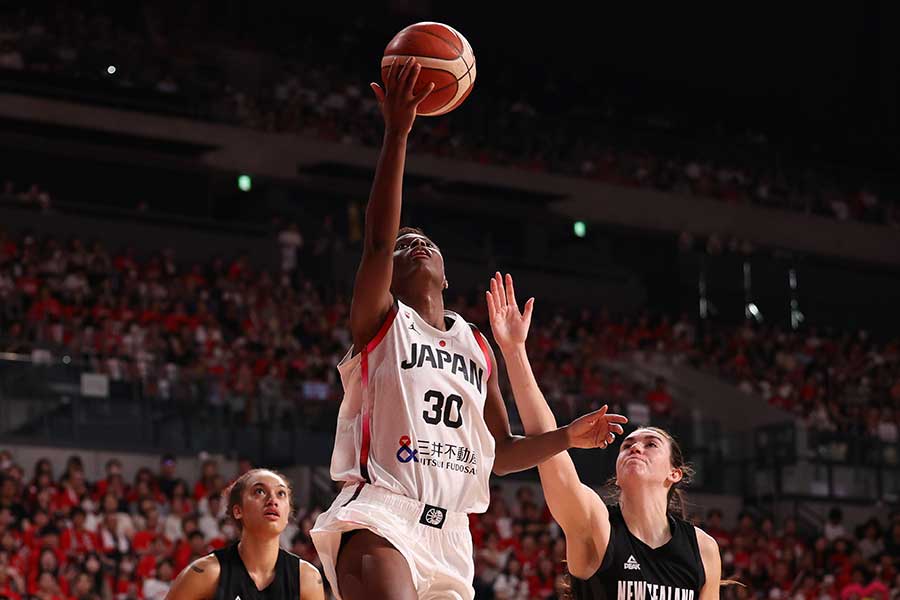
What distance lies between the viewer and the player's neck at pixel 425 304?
4.51 meters

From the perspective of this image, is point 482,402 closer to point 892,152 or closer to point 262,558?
point 262,558

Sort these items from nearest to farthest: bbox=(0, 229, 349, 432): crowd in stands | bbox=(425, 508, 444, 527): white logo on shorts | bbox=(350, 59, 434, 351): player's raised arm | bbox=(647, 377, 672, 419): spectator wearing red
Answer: bbox=(350, 59, 434, 351): player's raised arm, bbox=(425, 508, 444, 527): white logo on shorts, bbox=(0, 229, 349, 432): crowd in stands, bbox=(647, 377, 672, 419): spectator wearing red

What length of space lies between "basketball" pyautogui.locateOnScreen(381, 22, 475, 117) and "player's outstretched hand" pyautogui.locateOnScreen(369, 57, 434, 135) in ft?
0.29

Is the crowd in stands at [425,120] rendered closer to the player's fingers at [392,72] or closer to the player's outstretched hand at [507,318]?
the player's outstretched hand at [507,318]

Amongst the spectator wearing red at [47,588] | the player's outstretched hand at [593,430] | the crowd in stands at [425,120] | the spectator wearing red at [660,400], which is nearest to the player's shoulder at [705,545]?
the player's outstretched hand at [593,430]

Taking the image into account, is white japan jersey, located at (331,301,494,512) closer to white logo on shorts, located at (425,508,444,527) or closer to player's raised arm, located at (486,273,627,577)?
white logo on shorts, located at (425,508,444,527)

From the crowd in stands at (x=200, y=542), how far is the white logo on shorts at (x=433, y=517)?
5104 millimetres

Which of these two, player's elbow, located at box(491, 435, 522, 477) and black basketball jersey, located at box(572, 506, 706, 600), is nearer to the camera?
player's elbow, located at box(491, 435, 522, 477)

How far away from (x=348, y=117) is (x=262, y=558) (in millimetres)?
17734

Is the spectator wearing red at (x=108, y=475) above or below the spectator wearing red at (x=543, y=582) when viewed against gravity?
above

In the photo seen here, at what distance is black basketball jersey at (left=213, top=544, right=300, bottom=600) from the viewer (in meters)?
5.68

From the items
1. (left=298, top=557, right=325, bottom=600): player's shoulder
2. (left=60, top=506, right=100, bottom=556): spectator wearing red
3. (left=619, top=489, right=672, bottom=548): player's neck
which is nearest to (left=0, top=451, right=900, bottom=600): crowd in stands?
(left=60, top=506, right=100, bottom=556): spectator wearing red

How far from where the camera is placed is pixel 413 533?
421 centimetres

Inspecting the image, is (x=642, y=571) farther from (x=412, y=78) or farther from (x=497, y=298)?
(x=412, y=78)
